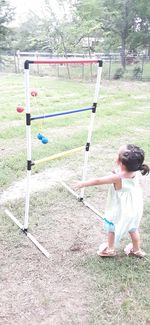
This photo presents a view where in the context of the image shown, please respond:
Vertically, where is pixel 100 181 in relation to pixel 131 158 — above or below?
below

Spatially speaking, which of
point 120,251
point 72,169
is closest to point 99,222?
point 120,251

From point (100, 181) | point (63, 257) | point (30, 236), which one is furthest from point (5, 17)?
point (100, 181)

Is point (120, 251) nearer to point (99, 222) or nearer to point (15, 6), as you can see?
point (99, 222)

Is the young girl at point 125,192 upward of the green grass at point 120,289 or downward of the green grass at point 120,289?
upward

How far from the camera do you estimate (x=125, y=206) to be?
→ 2293 millimetres

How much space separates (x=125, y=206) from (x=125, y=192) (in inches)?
4.1

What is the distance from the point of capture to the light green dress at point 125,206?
2.28m

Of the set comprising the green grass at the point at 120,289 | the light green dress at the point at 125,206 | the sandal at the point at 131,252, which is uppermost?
the light green dress at the point at 125,206

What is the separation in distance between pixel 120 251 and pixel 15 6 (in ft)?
56.4

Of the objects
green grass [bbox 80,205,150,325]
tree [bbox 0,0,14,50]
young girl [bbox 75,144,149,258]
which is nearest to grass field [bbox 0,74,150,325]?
green grass [bbox 80,205,150,325]

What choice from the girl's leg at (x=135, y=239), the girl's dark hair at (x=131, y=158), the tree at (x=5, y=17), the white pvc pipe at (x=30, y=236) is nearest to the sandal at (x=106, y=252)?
the girl's leg at (x=135, y=239)

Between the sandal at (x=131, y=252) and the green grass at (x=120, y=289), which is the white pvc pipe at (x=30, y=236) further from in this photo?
the sandal at (x=131, y=252)

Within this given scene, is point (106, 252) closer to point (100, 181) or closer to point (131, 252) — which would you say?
point (131, 252)

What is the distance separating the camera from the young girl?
213 cm
